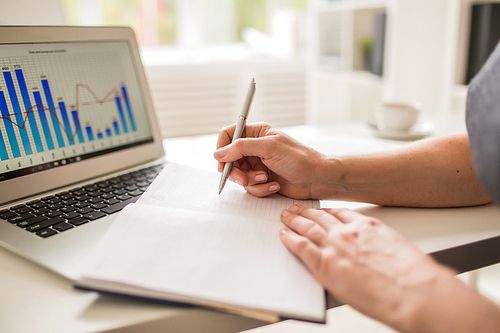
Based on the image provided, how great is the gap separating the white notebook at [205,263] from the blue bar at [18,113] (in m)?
0.27

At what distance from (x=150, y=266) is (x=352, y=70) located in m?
2.49

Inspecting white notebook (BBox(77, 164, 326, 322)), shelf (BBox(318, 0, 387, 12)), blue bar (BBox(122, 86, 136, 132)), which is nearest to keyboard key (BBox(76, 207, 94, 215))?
white notebook (BBox(77, 164, 326, 322))

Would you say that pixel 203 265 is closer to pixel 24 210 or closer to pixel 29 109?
pixel 24 210

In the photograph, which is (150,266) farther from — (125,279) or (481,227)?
(481,227)

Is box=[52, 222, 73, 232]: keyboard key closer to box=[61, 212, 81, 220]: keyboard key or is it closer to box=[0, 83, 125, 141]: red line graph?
box=[61, 212, 81, 220]: keyboard key

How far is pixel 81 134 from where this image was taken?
2.55 ft

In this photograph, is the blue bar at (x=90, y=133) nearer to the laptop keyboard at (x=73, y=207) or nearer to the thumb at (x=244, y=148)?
the laptop keyboard at (x=73, y=207)

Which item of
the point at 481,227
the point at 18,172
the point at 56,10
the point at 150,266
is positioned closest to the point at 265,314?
the point at 150,266

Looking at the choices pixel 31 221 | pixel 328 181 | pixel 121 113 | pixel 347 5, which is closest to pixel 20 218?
pixel 31 221

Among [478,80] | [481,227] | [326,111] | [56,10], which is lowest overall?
[326,111]

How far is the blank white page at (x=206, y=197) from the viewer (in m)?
0.58

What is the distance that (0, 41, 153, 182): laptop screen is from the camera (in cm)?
66

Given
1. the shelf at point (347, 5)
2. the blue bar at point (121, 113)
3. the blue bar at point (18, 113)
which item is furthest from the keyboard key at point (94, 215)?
the shelf at point (347, 5)

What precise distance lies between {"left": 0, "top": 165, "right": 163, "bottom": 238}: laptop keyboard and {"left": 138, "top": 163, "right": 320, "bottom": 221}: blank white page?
2.8 inches
